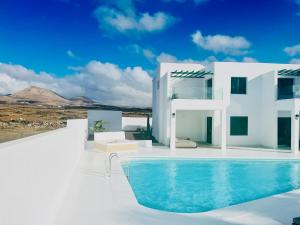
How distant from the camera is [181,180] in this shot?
1226cm

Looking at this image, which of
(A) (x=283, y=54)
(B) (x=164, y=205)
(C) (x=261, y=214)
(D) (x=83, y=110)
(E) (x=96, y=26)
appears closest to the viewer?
(C) (x=261, y=214)

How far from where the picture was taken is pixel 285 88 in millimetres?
20312

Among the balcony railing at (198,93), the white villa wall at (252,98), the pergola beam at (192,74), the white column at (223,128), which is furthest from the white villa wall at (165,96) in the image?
the white column at (223,128)

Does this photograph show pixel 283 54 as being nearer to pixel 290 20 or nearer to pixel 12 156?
pixel 290 20

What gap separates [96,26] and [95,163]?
2737 cm

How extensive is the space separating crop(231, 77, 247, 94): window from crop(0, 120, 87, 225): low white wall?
16.8 m

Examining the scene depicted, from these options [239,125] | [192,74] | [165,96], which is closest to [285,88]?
[239,125]

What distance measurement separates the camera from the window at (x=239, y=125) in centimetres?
2245

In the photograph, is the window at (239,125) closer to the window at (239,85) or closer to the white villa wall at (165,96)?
the window at (239,85)

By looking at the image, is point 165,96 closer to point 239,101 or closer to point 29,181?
point 239,101

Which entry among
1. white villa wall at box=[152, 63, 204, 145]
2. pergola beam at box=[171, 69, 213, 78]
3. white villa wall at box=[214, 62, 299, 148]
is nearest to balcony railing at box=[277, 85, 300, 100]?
white villa wall at box=[214, 62, 299, 148]

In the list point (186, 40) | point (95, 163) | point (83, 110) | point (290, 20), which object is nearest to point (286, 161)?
point (95, 163)

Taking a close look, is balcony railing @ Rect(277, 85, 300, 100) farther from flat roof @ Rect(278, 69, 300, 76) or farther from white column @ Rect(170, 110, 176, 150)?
white column @ Rect(170, 110, 176, 150)

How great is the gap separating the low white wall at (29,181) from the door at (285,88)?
1674 cm
